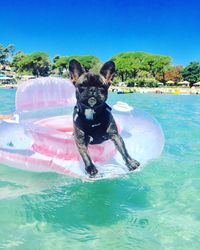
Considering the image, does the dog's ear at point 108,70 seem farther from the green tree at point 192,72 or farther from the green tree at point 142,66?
the green tree at point 142,66

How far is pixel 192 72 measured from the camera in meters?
65.8

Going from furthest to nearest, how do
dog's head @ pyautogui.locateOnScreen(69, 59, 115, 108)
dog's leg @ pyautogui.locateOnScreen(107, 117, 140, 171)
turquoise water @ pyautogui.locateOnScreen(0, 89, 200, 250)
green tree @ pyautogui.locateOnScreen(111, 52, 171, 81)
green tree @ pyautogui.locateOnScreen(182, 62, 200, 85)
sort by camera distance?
green tree @ pyautogui.locateOnScreen(111, 52, 171, 81) < green tree @ pyautogui.locateOnScreen(182, 62, 200, 85) < dog's leg @ pyautogui.locateOnScreen(107, 117, 140, 171) < dog's head @ pyautogui.locateOnScreen(69, 59, 115, 108) < turquoise water @ pyautogui.locateOnScreen(0, 89, 200, 250)

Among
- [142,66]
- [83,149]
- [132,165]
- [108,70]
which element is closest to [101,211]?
[132,165]

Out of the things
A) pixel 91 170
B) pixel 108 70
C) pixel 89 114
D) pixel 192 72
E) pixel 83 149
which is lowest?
pixel 91 170

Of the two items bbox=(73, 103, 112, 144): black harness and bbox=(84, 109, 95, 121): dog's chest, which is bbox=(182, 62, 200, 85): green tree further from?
bbox=(84, 109, 95, 121): dog's chest

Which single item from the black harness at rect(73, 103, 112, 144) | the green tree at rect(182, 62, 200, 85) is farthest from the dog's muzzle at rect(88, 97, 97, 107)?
the green tree at rect(182, 62, 200, 85)

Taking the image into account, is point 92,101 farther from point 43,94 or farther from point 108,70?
point 43,94

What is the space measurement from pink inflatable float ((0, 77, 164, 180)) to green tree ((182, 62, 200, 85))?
61.6m

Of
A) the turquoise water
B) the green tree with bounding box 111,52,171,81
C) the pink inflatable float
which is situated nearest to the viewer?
the turquoise water

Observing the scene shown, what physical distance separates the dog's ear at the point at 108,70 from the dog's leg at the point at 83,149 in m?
0.70

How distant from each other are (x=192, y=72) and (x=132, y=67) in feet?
38.2

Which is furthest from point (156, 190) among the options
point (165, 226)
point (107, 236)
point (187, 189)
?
point (107, 236)

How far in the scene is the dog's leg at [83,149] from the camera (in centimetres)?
391

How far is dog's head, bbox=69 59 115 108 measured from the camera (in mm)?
3809
